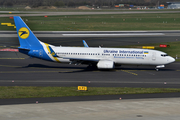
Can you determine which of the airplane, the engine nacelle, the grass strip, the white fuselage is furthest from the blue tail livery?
the grass strip

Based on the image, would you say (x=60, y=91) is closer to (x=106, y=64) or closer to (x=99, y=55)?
(x=106, y=64)

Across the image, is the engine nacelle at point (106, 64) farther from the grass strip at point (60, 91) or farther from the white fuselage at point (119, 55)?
the grass strip at point (60, 91)

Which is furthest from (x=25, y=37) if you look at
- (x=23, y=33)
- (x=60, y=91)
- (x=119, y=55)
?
(x=60, y=91)

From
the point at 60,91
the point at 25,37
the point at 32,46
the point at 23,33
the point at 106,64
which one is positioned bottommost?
the point at 60,91

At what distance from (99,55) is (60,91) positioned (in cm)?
1493

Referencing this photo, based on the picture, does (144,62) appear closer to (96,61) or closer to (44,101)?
(96,61)

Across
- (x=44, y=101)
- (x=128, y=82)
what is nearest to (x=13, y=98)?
(x=44, y=101)

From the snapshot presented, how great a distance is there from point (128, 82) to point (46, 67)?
1762 cm

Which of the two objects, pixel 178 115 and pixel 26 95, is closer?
pixel 178 115

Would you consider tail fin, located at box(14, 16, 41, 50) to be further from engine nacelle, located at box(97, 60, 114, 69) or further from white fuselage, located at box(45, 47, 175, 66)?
engine nacelle, located at box(97, 60, 114, 69)

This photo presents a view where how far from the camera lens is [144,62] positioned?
149 feet

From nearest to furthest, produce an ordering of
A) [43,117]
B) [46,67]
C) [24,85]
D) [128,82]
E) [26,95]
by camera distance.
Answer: [43,117]
[26,95]
[24,85]
[128,82]
[46,67]

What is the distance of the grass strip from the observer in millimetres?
30944

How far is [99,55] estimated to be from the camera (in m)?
45.8
